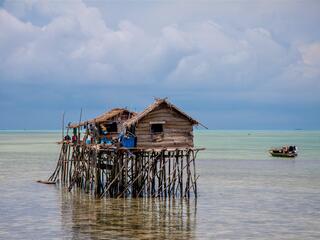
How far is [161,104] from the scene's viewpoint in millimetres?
34312

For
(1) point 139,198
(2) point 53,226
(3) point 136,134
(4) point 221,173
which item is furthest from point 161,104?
(4) point 221,173

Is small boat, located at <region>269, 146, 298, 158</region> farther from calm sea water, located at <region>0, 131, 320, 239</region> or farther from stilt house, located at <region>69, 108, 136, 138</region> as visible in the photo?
stilt house, located at <region>69, 108, 136, 138</region>

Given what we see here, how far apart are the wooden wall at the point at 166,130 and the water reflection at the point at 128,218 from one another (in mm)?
3312

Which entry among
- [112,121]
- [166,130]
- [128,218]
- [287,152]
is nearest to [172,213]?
[128,218]

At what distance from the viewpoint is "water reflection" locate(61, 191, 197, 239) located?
25.2 m

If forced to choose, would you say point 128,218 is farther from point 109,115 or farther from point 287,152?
point 287,152

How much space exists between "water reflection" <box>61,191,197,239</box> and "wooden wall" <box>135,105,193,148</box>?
3312 millimetres

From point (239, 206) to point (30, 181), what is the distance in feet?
63.7

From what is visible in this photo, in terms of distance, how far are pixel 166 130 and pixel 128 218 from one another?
7.28m

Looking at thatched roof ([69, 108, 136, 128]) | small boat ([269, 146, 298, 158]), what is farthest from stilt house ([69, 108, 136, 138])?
small boat ([269, 146, 298, 158])

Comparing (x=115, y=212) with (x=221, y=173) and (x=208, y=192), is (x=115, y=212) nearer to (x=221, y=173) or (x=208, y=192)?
(x=208, y=192)

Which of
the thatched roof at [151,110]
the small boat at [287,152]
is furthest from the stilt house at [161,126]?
the small boat at [287,152]

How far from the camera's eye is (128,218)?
2878cm

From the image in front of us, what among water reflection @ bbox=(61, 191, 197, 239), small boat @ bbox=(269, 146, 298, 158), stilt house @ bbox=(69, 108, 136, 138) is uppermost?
stilt house @ bbox=(69, 108, 136, 138)
